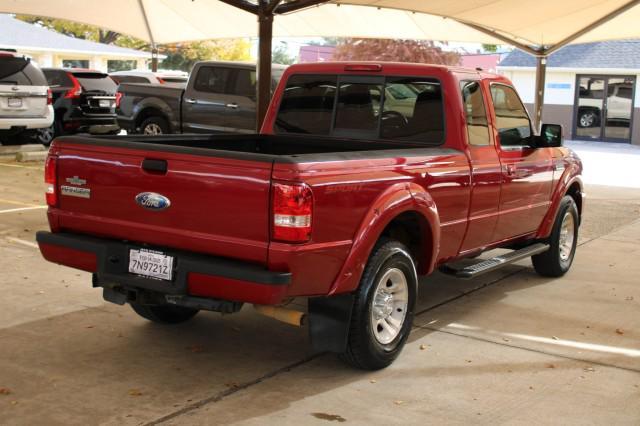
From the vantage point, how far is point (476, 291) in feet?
25.9

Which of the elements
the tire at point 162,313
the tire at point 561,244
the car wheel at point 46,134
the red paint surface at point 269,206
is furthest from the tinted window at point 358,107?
the car wheel at point 46,134

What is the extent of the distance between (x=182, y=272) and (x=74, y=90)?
15.6 metres

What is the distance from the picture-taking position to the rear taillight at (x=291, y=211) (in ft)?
15.1

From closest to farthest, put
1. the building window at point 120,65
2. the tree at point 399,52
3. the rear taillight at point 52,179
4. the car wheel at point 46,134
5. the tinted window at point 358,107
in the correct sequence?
the rear taillight at point 52,179, the tinted window at point 358,107, the car wheel at point 46,134, the tree at point 399,52, the building window at point 120,65

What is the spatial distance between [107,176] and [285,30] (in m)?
17.8

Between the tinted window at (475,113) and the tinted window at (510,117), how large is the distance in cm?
26

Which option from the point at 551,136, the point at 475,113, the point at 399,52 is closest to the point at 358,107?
the point at 475,113

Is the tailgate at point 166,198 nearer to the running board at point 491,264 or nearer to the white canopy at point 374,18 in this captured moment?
the running board at point 491,264

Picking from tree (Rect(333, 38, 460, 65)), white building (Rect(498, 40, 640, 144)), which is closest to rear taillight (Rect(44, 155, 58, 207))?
white building (Rect(498, 40, 640, 144))

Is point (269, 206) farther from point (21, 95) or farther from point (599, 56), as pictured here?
point (599, 56)

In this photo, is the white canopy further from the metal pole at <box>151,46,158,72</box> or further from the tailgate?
the tailgate

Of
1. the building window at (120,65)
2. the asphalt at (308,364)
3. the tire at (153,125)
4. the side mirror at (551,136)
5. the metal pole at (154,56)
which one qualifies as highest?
the building window at (120,65)

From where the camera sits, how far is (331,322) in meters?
5.19

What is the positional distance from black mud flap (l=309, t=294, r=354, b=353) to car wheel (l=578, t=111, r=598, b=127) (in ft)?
103
